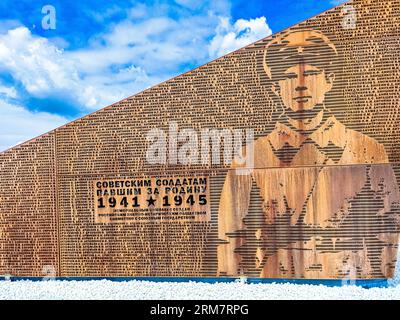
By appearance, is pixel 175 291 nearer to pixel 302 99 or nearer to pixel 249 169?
pixel 249 169

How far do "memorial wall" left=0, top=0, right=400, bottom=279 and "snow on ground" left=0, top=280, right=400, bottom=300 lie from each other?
0.16 m

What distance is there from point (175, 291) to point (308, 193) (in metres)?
2.21

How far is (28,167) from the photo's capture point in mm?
6965

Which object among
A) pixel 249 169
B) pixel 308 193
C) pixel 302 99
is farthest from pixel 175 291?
pixel 302 99

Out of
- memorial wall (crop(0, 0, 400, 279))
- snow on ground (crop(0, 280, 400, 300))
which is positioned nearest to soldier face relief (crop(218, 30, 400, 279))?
memorial wall (crop(0, 0, 400, 279))

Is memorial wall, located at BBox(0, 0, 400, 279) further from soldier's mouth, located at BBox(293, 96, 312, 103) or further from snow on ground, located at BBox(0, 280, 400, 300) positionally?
snow on ground, located at BBox(0, 280, 400, 300)

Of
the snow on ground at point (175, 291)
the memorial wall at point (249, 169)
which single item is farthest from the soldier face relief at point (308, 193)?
the snow on ground at point (175, 291)

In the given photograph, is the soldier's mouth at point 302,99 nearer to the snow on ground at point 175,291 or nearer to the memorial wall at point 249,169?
the memorial wall at point 249,169

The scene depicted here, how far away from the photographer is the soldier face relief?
237 inches

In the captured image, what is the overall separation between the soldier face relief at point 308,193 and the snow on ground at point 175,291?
7.9 inches

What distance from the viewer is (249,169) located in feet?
20.5

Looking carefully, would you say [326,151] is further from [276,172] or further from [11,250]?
[11,250]

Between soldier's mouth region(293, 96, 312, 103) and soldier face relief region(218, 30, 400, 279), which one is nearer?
soldier face relief region(218, 30, 400, 279)

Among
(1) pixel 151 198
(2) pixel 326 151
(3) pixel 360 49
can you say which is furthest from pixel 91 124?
(3) pixel 360 49
